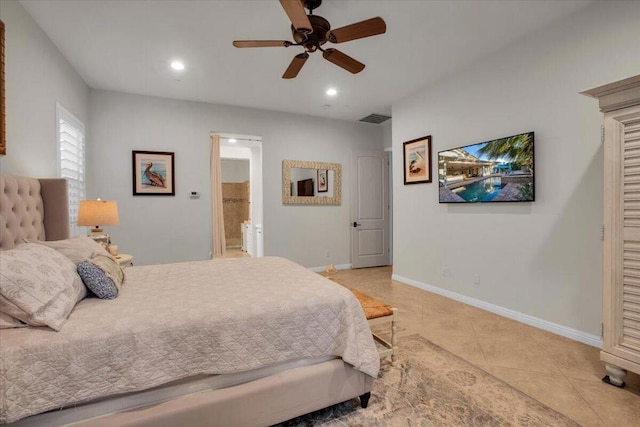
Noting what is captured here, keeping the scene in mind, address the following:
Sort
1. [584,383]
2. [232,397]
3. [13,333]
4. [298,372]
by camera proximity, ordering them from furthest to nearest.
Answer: [584,383]
[298,372]
[232,397]
[13,333]

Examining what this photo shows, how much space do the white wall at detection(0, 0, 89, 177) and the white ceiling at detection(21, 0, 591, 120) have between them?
0.17 metres

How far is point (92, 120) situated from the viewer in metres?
4.12

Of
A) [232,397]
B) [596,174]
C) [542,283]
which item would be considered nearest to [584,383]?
[542,283]

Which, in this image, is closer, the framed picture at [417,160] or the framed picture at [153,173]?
the framed picture at [417,160]

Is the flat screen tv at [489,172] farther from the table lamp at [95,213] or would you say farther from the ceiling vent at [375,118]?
the table lamp at [95,213]

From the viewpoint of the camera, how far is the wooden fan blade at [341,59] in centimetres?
243

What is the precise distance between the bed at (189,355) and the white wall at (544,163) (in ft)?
7.09

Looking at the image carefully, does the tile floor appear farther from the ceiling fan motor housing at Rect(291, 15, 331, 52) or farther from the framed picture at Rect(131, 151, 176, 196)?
the framed picture at Rect(131, 151, 176, 196)

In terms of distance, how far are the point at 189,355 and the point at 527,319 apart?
10.4 feet

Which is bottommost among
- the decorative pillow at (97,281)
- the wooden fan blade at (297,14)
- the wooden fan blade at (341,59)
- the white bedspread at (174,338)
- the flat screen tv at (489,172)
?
the white bedspread at (174,338)

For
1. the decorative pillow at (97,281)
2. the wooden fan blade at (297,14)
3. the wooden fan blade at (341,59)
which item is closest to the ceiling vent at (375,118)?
the wooden fan blade at (341,59)

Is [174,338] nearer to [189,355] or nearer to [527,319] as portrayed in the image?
[189,355]

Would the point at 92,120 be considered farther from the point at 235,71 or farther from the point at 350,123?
the point at 350,123

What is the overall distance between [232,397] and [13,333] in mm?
955
